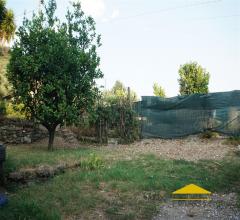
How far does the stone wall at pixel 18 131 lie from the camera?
11.7m

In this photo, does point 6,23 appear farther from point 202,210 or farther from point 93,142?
point 202,210

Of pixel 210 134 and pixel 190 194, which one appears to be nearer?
pixel 190 194

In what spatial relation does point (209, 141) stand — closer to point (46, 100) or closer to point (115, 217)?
point (46, 100)

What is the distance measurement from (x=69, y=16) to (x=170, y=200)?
31.4 feet

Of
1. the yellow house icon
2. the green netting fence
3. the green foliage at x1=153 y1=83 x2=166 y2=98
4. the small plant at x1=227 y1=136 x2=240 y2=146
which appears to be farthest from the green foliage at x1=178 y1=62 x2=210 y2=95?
the yellow house icon

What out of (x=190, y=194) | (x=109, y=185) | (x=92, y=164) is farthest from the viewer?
(x=92, y=164)

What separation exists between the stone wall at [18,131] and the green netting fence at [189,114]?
4985 mm

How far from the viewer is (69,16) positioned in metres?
12.3

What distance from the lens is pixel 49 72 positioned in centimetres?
1013

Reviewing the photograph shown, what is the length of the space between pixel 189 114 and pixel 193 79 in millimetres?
7291

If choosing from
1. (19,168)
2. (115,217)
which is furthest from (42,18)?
(115,217)

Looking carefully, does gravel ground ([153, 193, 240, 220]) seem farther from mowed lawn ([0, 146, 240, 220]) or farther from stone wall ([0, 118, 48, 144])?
stone wall ([0, 118, 48, 144])

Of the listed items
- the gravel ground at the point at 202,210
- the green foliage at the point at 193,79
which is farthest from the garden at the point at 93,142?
the green foliage at the point at 193,79

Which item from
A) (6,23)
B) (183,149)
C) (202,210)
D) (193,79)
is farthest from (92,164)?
(6,23)
